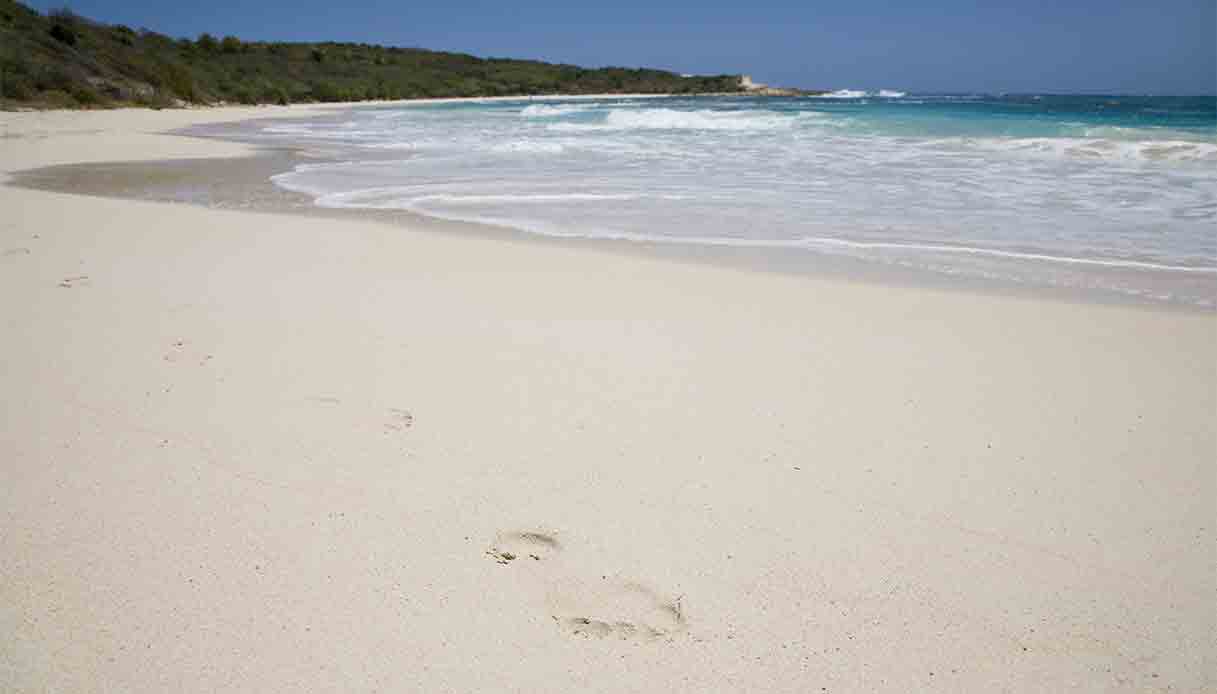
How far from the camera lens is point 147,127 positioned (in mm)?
18031

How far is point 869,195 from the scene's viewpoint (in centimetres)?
785

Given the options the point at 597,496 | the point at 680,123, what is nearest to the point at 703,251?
the point at 597,496

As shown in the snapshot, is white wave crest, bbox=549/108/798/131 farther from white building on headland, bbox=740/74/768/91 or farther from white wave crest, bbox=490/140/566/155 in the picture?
white building on headland, bbox=740/74/768/91

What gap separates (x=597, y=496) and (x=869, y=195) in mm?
7007

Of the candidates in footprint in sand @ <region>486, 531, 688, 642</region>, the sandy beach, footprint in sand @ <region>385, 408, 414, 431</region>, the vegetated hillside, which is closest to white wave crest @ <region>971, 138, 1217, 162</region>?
the sandy beach

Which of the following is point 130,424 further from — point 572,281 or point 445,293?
point 572,281

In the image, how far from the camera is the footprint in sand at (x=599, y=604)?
4.73ft

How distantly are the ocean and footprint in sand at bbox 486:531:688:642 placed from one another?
12.5 feet

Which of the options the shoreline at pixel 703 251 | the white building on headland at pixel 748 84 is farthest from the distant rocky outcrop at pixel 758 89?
the shoreline at pixel 703 251

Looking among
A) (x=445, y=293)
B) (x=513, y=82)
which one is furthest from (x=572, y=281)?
(x=513, y=82)

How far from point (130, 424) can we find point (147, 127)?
65.3 feet

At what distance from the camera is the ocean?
5.02m

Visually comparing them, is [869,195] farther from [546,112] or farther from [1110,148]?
[546,112]

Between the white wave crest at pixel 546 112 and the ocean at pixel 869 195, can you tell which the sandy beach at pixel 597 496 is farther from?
the white wave crest at pixel 546 112
